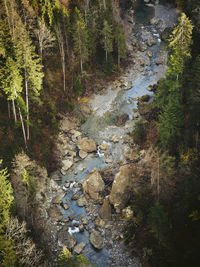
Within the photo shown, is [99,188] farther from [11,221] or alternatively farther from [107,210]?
[11,221]

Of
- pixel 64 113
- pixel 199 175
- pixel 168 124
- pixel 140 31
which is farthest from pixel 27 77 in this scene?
pixel 140 31

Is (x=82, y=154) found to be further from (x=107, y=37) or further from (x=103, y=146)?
(x=107, y=37)

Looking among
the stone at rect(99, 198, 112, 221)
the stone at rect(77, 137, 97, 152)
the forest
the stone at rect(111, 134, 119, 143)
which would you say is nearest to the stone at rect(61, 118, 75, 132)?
the forest

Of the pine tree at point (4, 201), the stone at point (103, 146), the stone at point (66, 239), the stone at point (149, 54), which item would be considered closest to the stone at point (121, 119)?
the stone at point (103, 146)

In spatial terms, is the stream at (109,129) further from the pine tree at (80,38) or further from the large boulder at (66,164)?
the pine tree at (80,38)

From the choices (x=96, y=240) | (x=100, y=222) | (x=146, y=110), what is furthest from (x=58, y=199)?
(x=146, y=110)

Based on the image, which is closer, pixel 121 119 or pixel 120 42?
pixel 121 119
